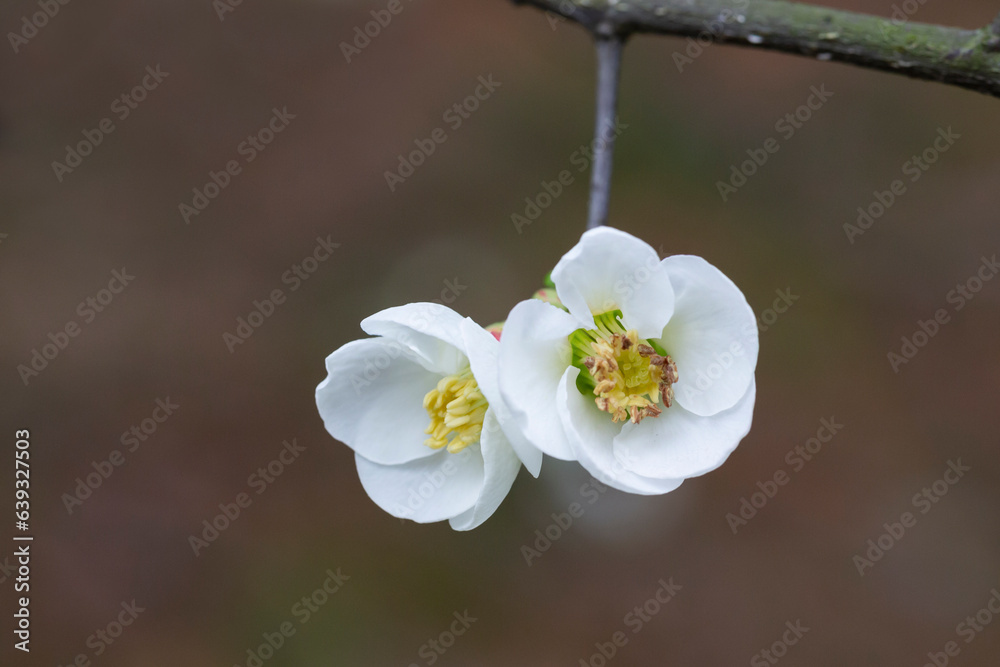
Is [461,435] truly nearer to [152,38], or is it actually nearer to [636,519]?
[636,519]

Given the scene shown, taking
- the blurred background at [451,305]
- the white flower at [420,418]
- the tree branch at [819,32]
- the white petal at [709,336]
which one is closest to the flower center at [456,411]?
the white flower at [420,418]

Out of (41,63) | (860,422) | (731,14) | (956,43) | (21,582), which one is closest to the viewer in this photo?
(956,43)

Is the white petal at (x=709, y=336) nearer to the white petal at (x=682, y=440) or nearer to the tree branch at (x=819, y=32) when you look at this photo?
the white petal at (x=682, y=440)

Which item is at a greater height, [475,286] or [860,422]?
[475,286]

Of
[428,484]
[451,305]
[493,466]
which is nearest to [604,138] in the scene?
[493,466]

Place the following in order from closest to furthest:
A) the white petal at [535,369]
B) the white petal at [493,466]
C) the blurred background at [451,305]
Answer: the white petal at [535,369] → the white petal at [493,466] → the blurred background at [451,305]

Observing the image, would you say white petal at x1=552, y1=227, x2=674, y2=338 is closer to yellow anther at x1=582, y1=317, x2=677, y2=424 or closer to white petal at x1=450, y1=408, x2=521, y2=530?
yellow anther at x1=582, y1=317, x2=677, y2=424

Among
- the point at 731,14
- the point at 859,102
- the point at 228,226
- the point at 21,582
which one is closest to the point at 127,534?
the point at 21,582
